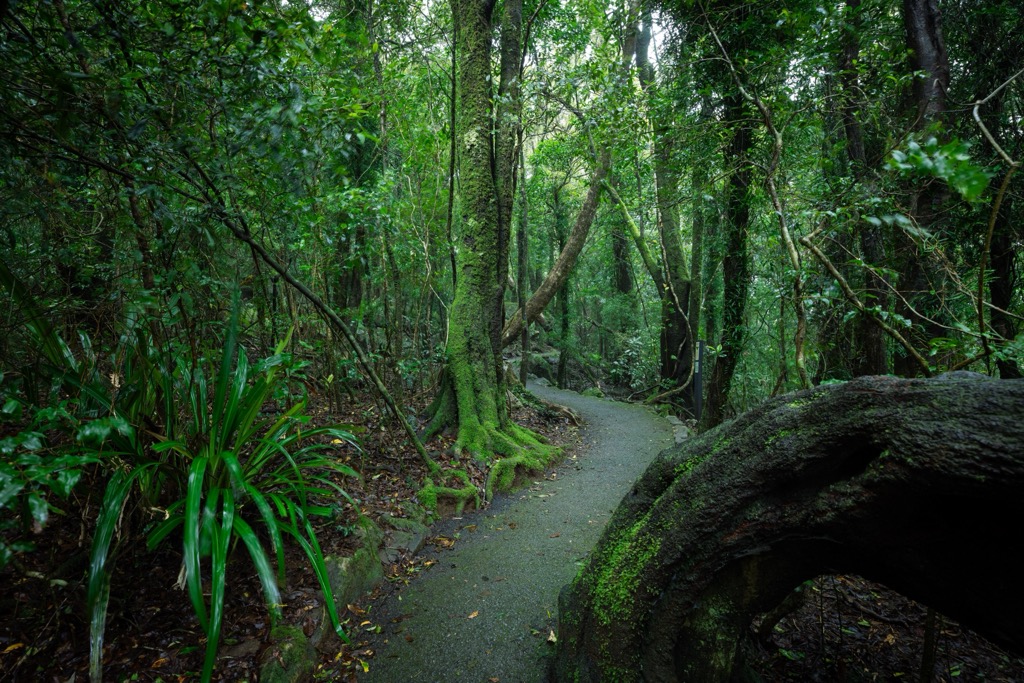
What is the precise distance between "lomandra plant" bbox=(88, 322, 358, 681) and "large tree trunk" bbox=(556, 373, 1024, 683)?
149 cm

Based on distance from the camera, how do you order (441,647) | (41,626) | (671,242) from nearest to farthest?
(41,626), (441,647), (671,242)

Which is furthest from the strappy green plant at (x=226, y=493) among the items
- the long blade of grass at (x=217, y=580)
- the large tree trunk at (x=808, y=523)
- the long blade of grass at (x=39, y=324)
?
the large tree trunk at (x=808, y=523)

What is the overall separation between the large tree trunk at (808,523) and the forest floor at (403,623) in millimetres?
621

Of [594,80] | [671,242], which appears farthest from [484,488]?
[671,242]

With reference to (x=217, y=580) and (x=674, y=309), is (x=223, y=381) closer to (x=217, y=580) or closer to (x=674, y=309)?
(x=217, y=580)

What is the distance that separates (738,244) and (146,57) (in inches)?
264

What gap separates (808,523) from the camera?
1.56 metres

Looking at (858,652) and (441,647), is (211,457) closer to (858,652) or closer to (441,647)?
(441,647)

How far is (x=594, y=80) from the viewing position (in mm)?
5344

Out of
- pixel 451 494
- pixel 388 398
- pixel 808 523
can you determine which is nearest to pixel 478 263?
pixel 388 398

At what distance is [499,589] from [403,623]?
0.71 m

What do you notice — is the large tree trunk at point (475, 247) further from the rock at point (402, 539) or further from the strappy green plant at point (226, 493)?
the strappy green plant at point (226, 493)

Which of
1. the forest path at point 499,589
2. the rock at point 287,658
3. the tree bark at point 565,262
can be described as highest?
the tree bark at point 565,262

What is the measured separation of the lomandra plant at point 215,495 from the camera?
6.27ft
